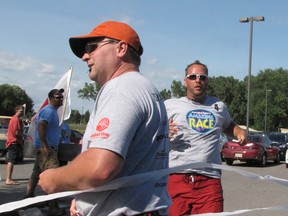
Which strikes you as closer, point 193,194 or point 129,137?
point 129,137

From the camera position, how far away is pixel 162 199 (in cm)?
227

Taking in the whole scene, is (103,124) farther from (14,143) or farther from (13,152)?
(14,143)

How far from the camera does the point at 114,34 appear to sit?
89.0 inches

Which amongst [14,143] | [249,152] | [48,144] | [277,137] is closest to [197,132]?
[48,144]

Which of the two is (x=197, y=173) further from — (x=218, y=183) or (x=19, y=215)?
(x=19, y=215)

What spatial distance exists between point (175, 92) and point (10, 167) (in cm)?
10310

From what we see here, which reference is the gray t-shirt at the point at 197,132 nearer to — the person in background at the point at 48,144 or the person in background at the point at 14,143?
the person in background at the point at 48,144

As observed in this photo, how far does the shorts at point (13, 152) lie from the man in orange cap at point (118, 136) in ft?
28.4

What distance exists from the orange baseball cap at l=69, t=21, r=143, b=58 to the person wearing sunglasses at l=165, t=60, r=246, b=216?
198 centimetres

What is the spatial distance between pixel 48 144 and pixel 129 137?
215 inches

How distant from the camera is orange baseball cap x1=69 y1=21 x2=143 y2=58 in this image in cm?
227

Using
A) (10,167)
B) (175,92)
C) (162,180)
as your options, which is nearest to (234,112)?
(175,92)

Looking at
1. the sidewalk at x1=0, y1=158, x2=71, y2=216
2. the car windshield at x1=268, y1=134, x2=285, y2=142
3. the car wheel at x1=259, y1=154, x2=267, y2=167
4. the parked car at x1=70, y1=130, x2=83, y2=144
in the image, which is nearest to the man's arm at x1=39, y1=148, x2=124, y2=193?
the sidewalk at x1=0, y1=158, x2=71, y2=216

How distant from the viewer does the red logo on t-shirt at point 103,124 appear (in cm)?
201
